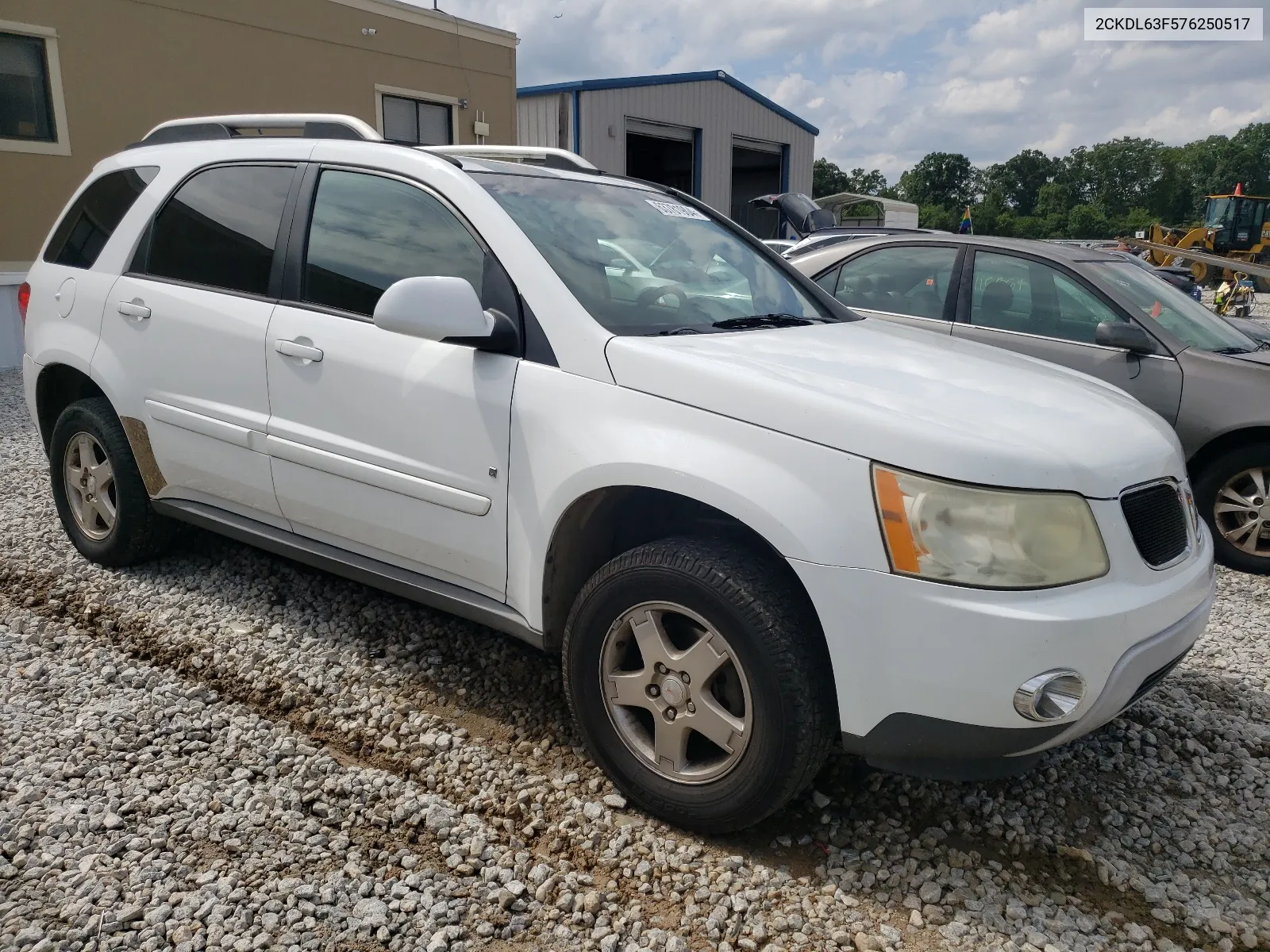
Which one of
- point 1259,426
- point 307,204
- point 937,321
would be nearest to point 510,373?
point 307,204

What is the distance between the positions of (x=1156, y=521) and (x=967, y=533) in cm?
70

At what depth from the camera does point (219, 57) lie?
41.9ft

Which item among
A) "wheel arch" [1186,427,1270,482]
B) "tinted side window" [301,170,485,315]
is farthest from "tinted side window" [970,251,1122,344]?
"tinted side window" [301,170,485,315]

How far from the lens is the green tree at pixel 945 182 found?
107750 millimetres

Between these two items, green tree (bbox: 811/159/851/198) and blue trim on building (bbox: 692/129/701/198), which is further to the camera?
green tree (bbox: 811/159/851/198)

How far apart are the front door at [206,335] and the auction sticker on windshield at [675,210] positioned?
1.36 meters

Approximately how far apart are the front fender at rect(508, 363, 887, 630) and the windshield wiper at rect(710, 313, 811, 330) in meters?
0.59

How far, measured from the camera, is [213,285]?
3.66 m

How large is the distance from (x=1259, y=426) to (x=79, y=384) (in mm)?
5830

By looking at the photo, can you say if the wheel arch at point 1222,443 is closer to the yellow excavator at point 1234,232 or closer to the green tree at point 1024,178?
the yellow excavator at point 1234,232

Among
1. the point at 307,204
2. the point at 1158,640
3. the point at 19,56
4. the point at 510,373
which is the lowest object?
the point at 1158,640

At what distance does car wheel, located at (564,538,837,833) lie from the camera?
92.3 inches

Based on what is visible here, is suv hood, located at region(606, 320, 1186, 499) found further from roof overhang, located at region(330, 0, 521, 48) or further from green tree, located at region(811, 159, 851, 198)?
green tree, located at region(811, 159, 851, 198)

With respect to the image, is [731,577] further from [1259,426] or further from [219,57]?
[219,57]
